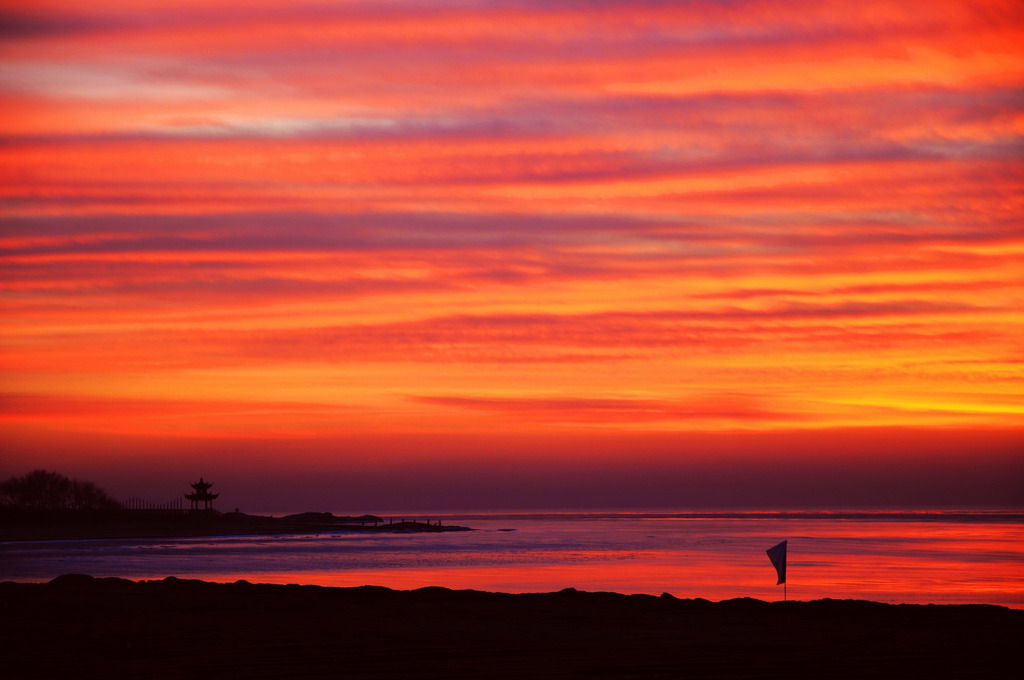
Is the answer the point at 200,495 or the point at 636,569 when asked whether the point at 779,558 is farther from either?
the point at 200,495

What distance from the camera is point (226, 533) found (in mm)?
122938

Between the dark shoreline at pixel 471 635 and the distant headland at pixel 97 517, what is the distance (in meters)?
80.5

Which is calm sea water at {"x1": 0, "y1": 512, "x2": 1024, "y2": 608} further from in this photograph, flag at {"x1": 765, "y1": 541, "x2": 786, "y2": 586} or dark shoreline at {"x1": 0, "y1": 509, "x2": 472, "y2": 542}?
dark shoreline at {"x1": 0, "y1": 509, "x2": 472, "y2": 542}

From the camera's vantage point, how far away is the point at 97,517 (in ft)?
397

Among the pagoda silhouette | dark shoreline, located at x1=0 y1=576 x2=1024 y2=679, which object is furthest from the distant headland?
dark shoreline, located at x1=0 y1=576 x2=1024 y2=679

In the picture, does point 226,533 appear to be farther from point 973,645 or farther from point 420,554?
point 973,645

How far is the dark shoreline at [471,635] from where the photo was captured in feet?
55.4

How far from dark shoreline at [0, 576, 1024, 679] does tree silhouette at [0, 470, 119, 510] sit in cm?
11271

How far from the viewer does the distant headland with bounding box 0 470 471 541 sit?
107 m

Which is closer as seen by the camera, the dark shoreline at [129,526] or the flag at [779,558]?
the flag at [779,558]

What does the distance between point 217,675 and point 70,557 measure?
50.8 m

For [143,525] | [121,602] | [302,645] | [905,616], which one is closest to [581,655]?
[302,645]

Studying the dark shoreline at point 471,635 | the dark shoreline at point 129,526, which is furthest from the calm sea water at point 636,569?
the dark shoreline at point 129,526

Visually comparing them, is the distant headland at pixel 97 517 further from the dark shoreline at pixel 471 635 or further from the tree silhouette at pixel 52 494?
the dark shoreline at pixel 471 635
